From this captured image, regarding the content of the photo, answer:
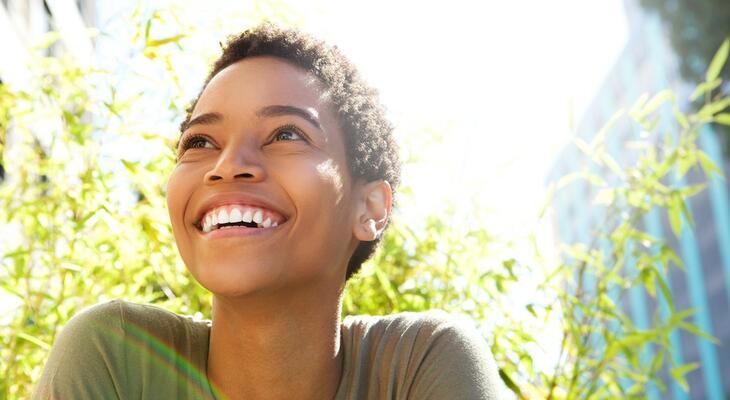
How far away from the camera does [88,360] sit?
152cm

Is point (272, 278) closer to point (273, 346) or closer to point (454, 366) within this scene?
point (273, 346)

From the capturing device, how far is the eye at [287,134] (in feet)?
5.37

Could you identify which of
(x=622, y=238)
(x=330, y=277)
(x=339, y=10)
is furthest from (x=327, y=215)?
Answer: (x=339, y=10)

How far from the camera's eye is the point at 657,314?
2.38 metres

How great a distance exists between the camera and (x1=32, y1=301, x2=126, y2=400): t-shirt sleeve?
4.84 ft

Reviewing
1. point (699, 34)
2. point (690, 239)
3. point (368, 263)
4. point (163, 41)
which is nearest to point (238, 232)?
point (368, 263)

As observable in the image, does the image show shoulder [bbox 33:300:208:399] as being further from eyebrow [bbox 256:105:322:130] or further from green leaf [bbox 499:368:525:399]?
green leaf [bbox 499:368:525:399]

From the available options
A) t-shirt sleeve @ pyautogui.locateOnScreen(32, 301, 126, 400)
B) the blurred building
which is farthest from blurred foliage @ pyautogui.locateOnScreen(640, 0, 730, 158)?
t-shirt sleeve @ pyautogui.locateOnScreen(32, 301, 126, 400)

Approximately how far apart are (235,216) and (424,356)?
451mm

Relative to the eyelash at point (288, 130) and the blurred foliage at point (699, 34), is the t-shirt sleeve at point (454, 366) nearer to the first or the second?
the eyelash at point (288, 130)

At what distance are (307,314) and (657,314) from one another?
46.3 inches

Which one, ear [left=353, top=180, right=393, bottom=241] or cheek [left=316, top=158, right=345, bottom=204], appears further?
ear [left=353, top=180, right=393, bottom=241]

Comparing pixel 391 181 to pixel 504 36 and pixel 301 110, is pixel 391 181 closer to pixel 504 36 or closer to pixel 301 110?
pixel 301 110

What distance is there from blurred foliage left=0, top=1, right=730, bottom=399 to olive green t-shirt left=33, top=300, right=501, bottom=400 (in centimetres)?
50
